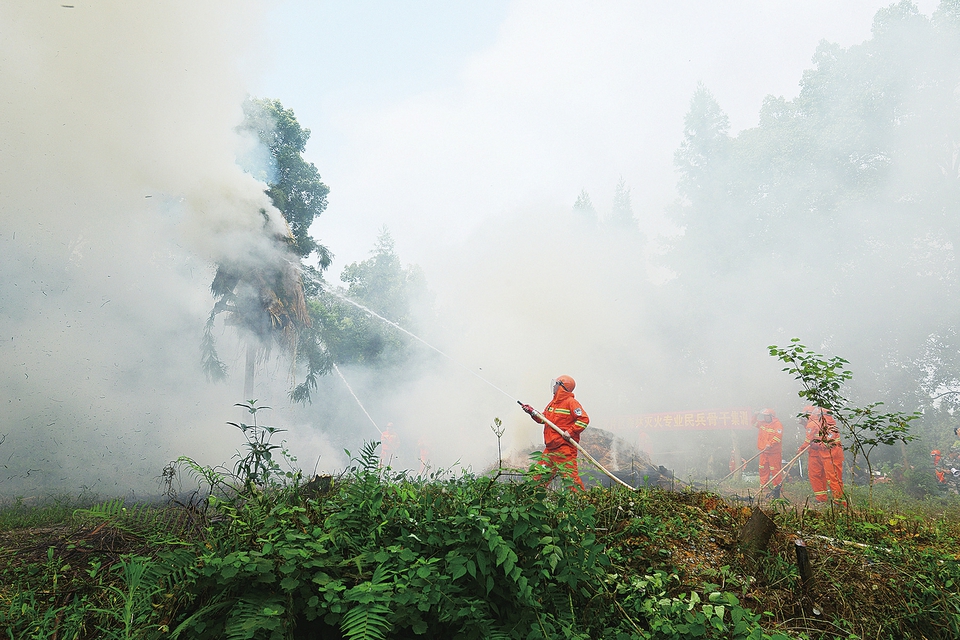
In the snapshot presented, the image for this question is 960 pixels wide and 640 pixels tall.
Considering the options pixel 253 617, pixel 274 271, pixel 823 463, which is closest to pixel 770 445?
pixel 823 463

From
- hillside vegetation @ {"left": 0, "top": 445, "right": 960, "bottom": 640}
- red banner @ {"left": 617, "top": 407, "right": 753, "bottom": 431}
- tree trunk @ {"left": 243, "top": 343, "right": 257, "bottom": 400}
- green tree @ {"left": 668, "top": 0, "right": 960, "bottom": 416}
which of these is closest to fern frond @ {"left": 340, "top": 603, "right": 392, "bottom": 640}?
hillside vegetation @ {"left": 0, "top": 445, "right": 960, "bottom": 640}

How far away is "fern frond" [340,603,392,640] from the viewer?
1.74 meters

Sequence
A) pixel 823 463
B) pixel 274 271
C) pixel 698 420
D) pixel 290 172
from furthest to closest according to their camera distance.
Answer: pixel 698 420 < pixel 290 172 < pixel 274 271 < pixel 823 463

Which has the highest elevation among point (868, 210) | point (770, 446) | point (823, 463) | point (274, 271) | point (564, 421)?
point (868, 210)

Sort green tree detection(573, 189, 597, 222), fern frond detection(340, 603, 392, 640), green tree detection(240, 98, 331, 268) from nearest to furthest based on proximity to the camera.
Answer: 1. fern frond detection(340, 603, 392, 640)
2. green tree detection(240, 98, 331, 268)
3. green tree detection(573, 189, 597, 222)

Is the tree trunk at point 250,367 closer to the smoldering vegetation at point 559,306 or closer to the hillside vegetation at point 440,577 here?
the smoldering vegetation at point 559,306

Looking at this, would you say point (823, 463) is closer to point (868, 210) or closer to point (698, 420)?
point (698, 420)

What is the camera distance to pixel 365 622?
1.77 metres

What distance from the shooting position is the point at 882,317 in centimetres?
1983

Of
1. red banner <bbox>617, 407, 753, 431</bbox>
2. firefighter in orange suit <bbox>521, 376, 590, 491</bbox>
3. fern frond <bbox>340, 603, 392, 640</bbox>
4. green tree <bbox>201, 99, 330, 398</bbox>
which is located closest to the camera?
fern frond <bbox>340, 603, 392, 640</bbox>

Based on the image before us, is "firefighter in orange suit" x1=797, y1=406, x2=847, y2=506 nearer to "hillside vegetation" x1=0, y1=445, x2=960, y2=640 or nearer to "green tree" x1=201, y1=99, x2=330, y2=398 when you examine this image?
"hillside vegetation" x1=0, y1=445, x2=960, y2=640

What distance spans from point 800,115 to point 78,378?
28.8m

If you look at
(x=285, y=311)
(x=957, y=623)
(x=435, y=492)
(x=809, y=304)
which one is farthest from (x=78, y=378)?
(x=809, y=304)

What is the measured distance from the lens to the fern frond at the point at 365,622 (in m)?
1.74
